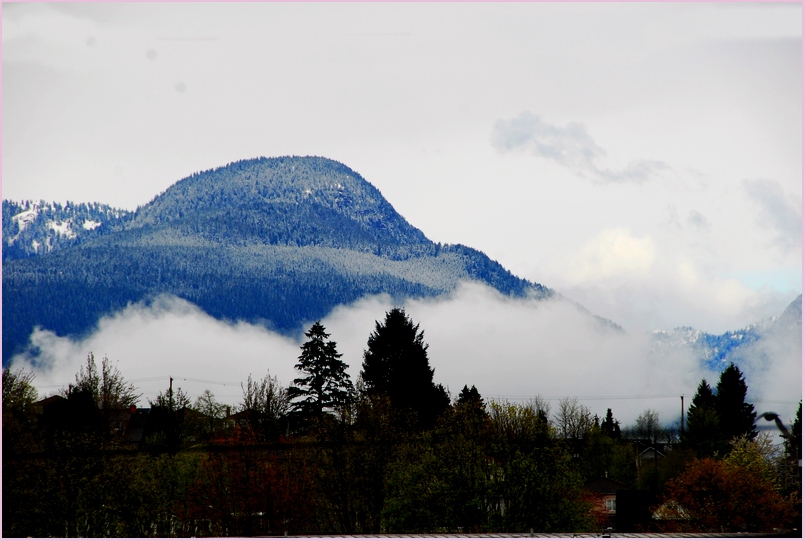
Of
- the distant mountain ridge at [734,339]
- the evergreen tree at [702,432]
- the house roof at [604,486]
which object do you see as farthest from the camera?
the distant mountain ridge at [734,339]

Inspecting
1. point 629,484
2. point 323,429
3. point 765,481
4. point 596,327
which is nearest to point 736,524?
point 765,481

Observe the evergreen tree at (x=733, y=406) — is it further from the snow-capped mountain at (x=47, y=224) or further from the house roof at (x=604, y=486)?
the snow-capped mountain at (x=47, y=224)

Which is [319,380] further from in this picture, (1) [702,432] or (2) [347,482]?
(1) [702,432]

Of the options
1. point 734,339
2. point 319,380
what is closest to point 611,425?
point 734,339

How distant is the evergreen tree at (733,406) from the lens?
60.4 metres

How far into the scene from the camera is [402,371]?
52875mm

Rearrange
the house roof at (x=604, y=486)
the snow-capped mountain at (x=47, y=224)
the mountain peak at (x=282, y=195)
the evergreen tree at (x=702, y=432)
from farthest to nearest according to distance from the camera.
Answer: the mountain peak at (x=282, y=195)
the snow-capped mountain at (x=47, y=224)
the evergreen tree at (x=702, y=432)
the house roof at (x=604, y=486)

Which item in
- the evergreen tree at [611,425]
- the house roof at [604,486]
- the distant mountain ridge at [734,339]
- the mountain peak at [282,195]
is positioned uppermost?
the mountain peak at [282,195]

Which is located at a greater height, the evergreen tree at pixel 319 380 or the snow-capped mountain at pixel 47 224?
the snow-capped mountain at pixel 47 224

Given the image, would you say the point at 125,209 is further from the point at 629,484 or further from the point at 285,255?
the point at 629,484

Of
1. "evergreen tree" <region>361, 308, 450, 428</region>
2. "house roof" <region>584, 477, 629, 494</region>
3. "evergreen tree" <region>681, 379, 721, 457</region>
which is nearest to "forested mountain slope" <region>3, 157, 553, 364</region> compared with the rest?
"evergreen tree" <region>361, 308, 450, 428</region>

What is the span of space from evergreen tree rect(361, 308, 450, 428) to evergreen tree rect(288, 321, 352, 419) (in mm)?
3500

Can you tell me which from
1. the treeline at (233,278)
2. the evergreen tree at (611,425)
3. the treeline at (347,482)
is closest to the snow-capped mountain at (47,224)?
the treeline at (233,278)

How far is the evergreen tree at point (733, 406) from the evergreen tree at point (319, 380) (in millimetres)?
24857
